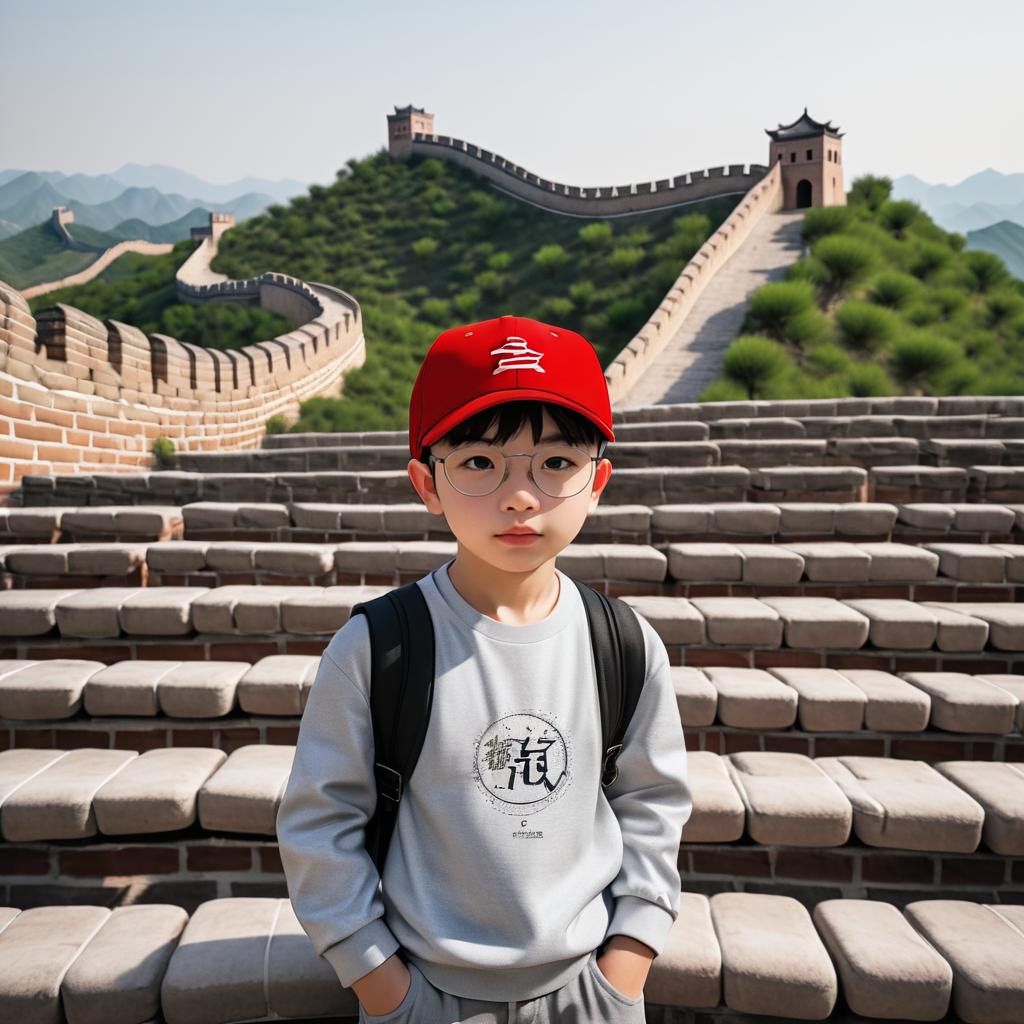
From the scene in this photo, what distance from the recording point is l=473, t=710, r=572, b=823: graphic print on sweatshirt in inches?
50.3

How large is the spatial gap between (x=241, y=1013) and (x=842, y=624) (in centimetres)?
238

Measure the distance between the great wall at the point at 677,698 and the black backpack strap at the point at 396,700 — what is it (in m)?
0.76

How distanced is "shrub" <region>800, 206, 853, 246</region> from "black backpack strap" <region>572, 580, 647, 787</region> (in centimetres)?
2357

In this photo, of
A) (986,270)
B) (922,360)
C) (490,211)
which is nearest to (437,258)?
(490,211)

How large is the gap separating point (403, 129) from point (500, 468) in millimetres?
47685

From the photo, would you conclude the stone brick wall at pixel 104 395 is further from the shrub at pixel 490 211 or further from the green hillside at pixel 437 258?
the shrub at pixel 490 211

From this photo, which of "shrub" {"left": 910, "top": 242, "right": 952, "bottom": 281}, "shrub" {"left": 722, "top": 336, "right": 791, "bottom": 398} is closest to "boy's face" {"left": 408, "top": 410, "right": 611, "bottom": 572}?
"shrub" {"left": 722, "top": 336, "right": 791, "bottom": 398}

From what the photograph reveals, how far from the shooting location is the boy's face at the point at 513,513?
50.4 inches

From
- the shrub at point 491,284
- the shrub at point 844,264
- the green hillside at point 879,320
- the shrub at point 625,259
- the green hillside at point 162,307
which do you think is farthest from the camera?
the shrub at point 491,284

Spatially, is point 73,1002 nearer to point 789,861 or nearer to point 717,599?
point 789,861

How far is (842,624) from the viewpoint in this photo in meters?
3.09

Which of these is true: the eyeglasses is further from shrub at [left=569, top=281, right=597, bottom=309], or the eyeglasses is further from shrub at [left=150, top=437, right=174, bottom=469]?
shrub at [left=569, top=281, right=597, bottom=309]

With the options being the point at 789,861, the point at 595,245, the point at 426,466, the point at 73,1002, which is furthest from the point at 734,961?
the point at 595,245

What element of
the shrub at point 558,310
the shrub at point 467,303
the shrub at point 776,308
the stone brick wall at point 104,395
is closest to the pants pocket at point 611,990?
the stone brick wall at point 104,395
